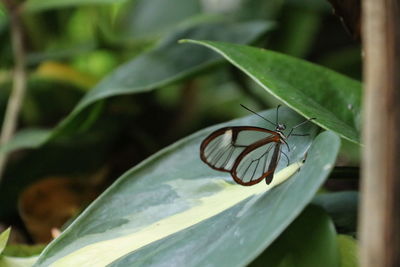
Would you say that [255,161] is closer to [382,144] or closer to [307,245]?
[307,245]

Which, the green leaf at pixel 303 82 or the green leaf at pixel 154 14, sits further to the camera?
the green leaf at pixel 154 14

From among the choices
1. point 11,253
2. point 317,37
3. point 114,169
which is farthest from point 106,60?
point 11,253

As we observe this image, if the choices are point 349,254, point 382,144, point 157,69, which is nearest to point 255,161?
point 349,254

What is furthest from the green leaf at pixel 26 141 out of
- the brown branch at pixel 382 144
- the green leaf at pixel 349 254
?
the brown branch at pixel 382 144

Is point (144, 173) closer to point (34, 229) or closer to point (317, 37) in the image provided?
point (34, 229)

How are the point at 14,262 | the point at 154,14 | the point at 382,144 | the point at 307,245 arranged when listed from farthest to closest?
1. the point at 154,14
2. the point at 14,262
3. the point at 307,245
4. the point at 382,144

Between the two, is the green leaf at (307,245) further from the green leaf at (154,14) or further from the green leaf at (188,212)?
the green leaf at (154,14)
